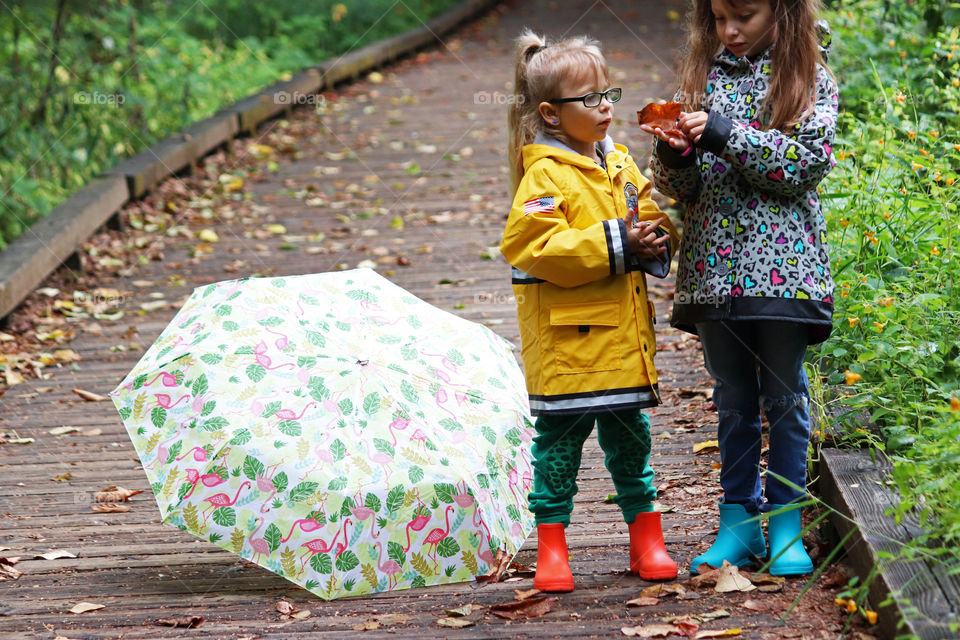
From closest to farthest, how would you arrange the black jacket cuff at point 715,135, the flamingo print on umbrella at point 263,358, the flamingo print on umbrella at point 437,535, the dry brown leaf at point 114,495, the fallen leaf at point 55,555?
A: 1. the black jacket cuff at point 715,135
2. the flamingo print on umbrella at point 437,535
3. the flamingo print on umbrella at point 263,358
4. the fallen leaf at point 55,555
5. the dry brown leaf at point 114,495

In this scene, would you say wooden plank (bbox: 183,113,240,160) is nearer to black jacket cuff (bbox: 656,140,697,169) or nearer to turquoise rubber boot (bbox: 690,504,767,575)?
black jacket cuff (bbox: 656,140,697,169)

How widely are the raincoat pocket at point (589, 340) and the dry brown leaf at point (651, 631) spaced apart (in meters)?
0.73

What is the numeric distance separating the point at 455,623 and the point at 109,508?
6.03ft

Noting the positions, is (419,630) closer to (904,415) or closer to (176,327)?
(176,327)

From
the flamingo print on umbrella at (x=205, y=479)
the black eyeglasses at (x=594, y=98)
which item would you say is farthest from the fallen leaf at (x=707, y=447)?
the flamingo print on umbrella at (x=205, y=479)

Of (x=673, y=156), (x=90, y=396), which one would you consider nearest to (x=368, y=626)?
(x=673, y=156)

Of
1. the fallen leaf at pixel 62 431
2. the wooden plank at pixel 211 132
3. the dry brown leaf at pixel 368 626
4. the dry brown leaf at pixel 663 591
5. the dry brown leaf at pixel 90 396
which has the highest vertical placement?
the wooden plank at pixel 211 132

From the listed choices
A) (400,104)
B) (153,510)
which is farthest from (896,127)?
(400,104)

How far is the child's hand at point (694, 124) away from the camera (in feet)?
9.82

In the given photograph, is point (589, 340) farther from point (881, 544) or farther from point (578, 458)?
point (881, 544)

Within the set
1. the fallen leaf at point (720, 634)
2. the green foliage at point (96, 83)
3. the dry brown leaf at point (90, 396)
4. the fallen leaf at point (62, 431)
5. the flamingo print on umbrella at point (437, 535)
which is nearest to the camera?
the fallen leaf at point (720, 634)

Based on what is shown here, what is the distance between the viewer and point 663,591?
3.15 meters

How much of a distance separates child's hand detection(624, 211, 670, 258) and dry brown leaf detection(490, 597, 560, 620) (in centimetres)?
106

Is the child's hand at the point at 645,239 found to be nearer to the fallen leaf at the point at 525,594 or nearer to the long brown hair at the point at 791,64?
the long brown hair at the point at 791,64
